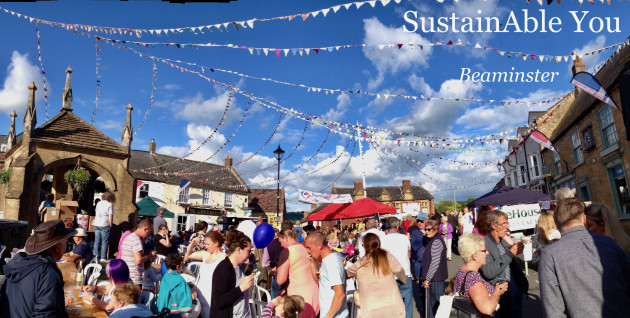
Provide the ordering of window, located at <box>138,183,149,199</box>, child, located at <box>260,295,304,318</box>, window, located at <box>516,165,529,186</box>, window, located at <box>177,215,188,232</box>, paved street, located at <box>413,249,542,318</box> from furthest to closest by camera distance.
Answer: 1. window, located at <box>177,215,188,232</box>
2. window, located at <box>138,183,149,199</box>
3. window, located at <box>516,165,529,186</box>
4. paved street, located at <box>413,249,542,318</box>
5. child, located at <box>260,295,304,318</box>

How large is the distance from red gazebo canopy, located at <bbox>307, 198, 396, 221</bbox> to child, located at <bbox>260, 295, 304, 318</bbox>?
9.27m

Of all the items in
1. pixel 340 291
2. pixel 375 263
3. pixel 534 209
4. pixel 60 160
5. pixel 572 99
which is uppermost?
pixel 572 99

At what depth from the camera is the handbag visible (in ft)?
10.0

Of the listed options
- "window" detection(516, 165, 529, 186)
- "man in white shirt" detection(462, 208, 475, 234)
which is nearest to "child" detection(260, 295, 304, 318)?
"man in white shirt" detection(462, 208, 475, 234)

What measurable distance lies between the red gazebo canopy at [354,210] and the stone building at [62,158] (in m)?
7.49

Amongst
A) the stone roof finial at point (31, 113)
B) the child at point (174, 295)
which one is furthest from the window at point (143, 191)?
the child at point (174, 295)

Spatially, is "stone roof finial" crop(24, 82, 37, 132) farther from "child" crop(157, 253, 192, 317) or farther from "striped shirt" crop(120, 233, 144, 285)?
"child" crop(157, 253, 192, 317)

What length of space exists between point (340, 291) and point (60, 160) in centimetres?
1235

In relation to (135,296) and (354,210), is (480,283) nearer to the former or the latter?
(135,296)

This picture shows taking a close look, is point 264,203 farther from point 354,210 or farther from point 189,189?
point 354,210

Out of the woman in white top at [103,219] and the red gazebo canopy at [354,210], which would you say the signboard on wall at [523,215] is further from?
the woman in white top at [103,219]

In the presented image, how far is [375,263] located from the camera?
3.83 m

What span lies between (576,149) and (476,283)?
19.8 metres

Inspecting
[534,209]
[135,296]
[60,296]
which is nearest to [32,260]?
[60,296]
